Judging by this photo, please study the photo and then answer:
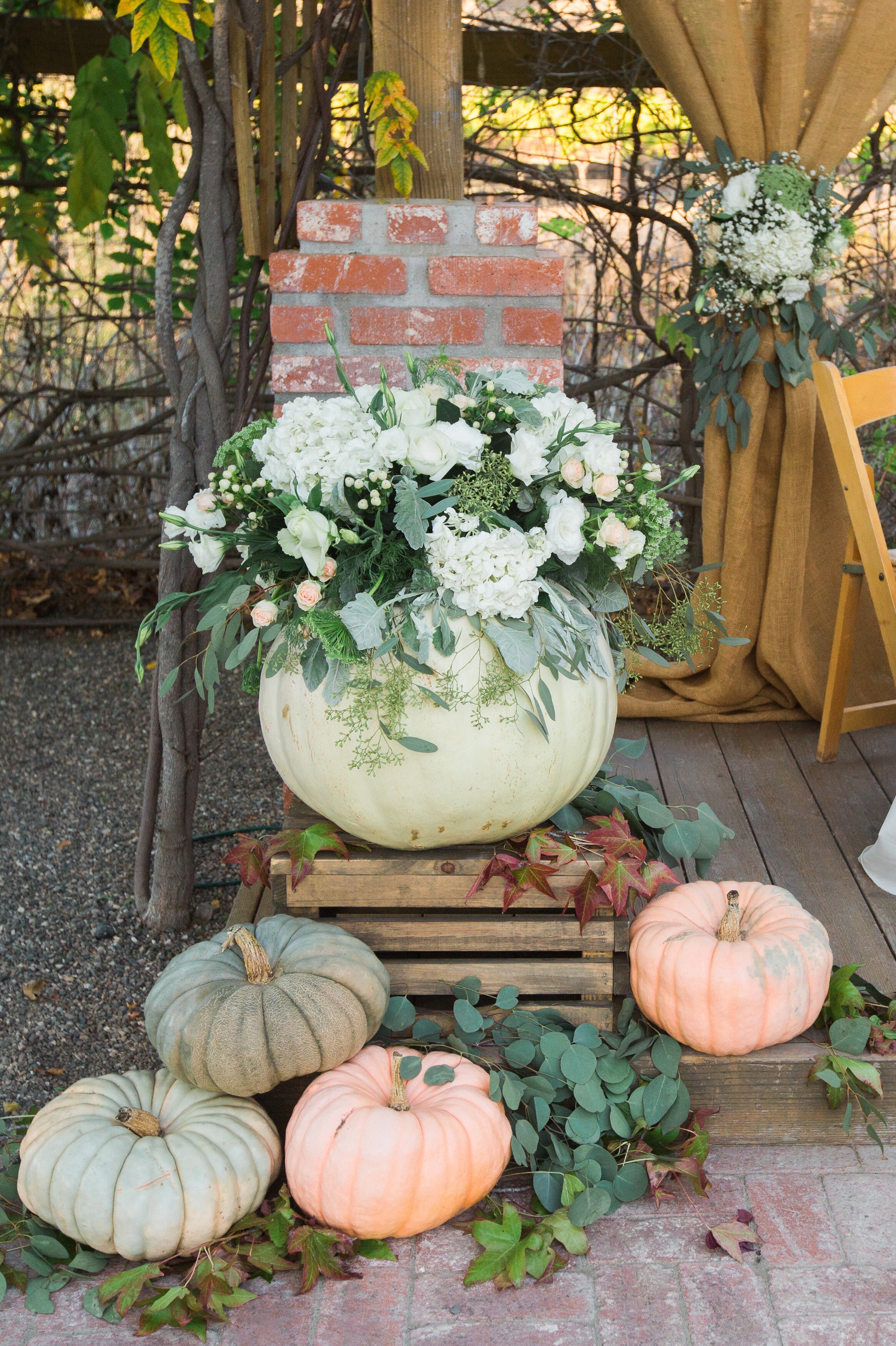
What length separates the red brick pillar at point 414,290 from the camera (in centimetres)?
207

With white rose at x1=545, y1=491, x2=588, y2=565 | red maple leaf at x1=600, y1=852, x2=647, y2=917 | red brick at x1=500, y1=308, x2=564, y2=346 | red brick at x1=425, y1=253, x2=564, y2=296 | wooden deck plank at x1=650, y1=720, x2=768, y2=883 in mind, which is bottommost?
wooden deck plank at x1=650, y1=720, x2=768, y2=883

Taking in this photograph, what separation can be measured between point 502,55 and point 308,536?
9.65 ft

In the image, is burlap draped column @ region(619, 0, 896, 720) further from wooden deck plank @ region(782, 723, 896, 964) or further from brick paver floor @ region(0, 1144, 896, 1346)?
brick paver floor @ region(0, 1144, 896, 1346)

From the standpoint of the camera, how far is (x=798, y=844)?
2387mm

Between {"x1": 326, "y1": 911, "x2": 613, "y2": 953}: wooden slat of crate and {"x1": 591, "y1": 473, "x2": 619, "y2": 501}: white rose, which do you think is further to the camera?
{"x1": 326, "y1": 911, "x2": 613, "y2": 953}: wooden slat of crate

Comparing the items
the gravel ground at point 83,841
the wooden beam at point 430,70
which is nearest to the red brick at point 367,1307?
the gravel ground at point 83,841

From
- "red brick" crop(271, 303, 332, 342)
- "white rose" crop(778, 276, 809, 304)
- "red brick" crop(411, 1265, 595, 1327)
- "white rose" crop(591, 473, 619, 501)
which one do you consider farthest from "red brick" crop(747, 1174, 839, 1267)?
"white rose" crop(778, 276, 809, 304)

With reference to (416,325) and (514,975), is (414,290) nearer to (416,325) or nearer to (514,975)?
(416,325)

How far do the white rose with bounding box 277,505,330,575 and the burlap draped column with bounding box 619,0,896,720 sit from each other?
1.39 m

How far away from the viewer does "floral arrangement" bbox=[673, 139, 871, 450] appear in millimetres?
2688

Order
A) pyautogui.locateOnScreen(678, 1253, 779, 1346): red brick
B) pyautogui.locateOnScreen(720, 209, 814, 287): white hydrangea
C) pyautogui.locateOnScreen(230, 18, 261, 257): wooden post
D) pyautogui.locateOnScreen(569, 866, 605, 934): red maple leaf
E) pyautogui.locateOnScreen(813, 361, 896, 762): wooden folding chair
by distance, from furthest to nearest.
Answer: pyautogui.locateOnScreen(720, 209, 814, 287): white hydrangea → pyautogui.locateOnScreen(813, 361, 896, 762): wooden folding chair → pyautogui.locateOnScreen(230, 18, 261, 257): wooden post → pyautogui.locateOnScreen(569, 866, 605, 934): red maple leaf → pyautogui.locateOnScreen(678, 1253, 779, 1346): red brick

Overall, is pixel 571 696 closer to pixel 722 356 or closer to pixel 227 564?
pixel 722 356

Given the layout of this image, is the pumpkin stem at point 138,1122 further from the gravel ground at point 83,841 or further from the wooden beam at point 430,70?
the wooden beam at point 430,70

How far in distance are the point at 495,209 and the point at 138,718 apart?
83.0 inches
